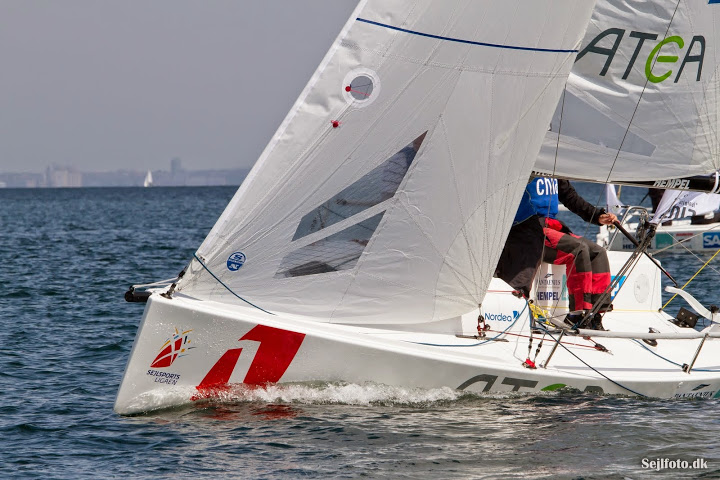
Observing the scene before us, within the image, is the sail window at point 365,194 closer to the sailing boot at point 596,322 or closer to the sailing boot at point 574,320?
the sailing boot at point 574,320

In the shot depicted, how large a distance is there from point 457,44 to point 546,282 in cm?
298

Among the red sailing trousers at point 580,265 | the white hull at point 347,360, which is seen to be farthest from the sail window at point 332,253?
the red sailing trousers at point 580,265

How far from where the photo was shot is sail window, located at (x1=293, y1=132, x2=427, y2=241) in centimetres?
709

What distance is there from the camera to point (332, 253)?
23.7 ft

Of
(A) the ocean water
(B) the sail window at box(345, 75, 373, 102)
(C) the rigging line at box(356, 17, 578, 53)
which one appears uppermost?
(C) the rigging line at box(356, 17, 578, 53)

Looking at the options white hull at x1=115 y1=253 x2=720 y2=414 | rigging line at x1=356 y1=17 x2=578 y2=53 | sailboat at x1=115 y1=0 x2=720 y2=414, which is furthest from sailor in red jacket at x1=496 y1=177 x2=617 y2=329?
rigging line at x1=356 y1=17 x2=578 y2=53

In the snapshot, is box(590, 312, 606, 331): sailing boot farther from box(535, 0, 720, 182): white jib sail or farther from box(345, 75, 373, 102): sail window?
box(345, 75, 373, 102): sail window

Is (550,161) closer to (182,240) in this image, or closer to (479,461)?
(479,461)

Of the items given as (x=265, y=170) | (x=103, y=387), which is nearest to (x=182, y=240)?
(x=103, y=387)

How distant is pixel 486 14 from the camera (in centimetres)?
714

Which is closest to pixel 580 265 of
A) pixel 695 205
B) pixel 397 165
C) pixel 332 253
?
pixel 397 165

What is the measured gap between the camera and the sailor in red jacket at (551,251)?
8.69m

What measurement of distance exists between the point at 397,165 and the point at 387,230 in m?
0.50

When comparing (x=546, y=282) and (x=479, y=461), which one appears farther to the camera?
(x=546, y=282)
